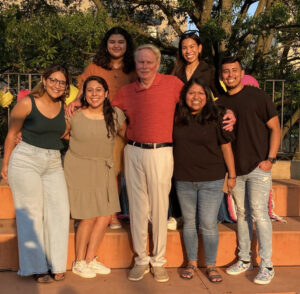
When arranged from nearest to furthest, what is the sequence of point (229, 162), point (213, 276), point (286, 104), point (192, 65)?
1. point (229, 162)
2. point (213, 276)
3. point (192, 65)
4. point (286, 104)

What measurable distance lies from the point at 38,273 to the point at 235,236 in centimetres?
178

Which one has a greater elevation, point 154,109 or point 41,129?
point 154,109

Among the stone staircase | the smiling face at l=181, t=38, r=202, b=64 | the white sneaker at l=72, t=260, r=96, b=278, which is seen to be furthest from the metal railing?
the white sneaker at l=72, t=260, r=96, b=278

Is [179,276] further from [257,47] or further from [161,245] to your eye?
[257,47]

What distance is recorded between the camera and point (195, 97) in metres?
3.24

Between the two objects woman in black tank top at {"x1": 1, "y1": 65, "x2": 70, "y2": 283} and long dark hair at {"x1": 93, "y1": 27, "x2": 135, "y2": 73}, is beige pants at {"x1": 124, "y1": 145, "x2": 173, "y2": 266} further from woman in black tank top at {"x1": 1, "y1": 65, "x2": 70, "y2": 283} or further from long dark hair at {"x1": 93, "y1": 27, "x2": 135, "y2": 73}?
long dark hair at {"x1": 93, "y1": 27, "x2": 135, "y2": 73}

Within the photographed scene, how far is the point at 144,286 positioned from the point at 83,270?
1.78 feet

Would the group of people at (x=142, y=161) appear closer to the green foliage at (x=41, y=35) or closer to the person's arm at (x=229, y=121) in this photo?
the person's arm at (x=229, y=121)

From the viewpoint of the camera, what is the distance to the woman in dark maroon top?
128 inches

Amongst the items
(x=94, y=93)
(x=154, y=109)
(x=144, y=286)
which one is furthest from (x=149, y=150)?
(x=144, y=286)

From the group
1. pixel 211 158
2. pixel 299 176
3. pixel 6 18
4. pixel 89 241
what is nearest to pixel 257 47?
pixel 299 176

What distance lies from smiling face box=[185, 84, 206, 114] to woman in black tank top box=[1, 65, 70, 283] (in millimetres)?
1016

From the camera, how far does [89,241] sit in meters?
3.51

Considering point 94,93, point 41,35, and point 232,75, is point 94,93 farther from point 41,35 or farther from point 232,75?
point 41,35
